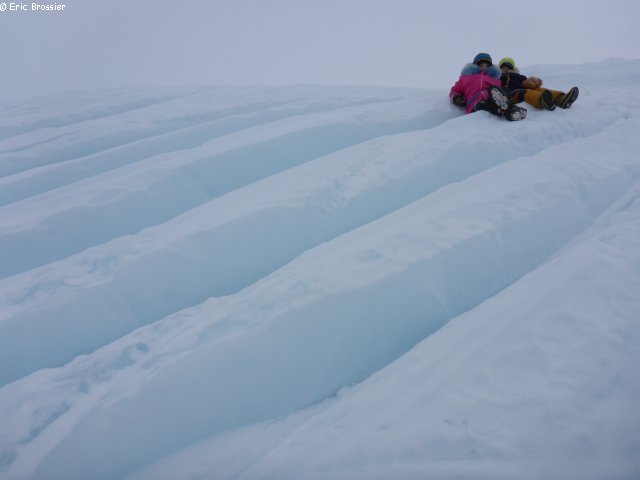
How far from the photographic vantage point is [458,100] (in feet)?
10.7

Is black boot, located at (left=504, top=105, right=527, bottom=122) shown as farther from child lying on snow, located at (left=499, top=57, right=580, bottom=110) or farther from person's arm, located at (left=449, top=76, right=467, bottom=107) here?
person's arm, located at (left=449, top=76, right=467, bottom=107)

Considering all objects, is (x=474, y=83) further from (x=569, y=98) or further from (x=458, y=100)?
(x=569, y=98)

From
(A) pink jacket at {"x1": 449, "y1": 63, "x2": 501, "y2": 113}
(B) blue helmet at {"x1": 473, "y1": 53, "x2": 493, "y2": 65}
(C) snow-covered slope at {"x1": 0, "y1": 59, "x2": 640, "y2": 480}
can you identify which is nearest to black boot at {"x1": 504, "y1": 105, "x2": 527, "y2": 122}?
(C) snow-covered slope at {"x1": 0, "y1": 59, "x2": 640, "y2": 480}

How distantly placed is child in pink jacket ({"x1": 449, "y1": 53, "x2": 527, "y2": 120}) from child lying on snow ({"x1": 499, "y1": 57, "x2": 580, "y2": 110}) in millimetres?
117

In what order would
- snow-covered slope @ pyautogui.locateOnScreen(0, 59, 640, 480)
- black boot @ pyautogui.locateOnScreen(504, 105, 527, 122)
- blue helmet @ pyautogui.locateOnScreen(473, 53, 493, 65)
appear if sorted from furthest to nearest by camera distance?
blue helmet @ pyautogui.locateOnScreen(473, 53, 493, 65), black boot @ pyautogui.locateOnScreen(504, 105, 527, 122), snow-covered slope @ pyautogui.locateOnScreen(0, 59, 640, 480)

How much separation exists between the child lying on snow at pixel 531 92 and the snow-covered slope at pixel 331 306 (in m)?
0.20

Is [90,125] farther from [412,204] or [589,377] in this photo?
[589,377]

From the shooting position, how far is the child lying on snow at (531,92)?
308cm

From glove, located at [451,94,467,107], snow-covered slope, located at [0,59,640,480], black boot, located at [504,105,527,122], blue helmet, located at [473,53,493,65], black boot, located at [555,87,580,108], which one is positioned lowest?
snow-covered slope, located at [0,59,640,480]

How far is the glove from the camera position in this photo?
3262 millimetres

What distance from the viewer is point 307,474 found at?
A: 102cm

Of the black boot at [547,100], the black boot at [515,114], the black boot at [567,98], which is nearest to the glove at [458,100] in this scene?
the black boot at [515,114]

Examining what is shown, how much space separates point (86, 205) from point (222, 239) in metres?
0.98

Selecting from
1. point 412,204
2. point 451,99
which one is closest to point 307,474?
point 412,204
